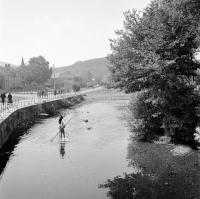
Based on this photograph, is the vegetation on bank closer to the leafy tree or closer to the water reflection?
the water reflection

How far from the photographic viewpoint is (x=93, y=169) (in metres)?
25.1

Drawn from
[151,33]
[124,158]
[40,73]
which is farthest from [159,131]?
[40,73]

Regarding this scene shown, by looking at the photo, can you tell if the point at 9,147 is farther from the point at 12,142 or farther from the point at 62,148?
the point at 62,148

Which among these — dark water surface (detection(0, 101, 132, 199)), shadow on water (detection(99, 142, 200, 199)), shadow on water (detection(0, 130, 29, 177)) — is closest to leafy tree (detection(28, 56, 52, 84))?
shadow on water (detection(0, 130, 29, 177))

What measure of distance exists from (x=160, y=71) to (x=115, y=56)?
5.68m

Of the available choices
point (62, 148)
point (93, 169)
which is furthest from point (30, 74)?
point (93, 169)

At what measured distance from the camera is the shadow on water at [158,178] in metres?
19.7

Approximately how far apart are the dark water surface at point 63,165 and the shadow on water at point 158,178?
1007mm

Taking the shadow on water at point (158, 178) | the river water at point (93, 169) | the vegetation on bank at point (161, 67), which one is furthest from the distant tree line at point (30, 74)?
the shadow on water at point (158, 178)

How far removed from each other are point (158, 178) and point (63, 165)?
25.8 feet

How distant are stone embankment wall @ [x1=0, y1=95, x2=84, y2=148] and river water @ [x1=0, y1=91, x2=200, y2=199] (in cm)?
165

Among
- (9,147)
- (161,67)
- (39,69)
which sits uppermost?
(39,69)

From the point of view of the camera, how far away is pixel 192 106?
31.2 metres

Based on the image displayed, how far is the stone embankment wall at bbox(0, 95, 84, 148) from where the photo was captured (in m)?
36.8
